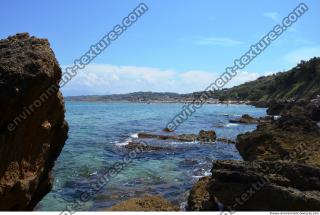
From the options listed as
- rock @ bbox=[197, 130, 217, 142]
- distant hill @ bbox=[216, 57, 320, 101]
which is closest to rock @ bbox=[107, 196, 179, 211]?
rock @ bbox=[197, 130, 217, 142]

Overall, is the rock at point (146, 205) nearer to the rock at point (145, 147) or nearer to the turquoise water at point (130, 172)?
the turquoise water at point (130, 172)

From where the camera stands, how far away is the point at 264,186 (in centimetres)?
1088

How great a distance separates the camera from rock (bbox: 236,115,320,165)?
16.8 metres

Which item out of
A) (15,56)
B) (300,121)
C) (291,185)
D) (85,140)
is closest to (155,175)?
(300,121)

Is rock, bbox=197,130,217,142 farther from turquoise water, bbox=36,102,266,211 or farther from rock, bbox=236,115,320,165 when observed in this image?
rock, bbox=236,115,320,165

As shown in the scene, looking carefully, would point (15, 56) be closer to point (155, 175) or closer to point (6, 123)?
point (6, 123)

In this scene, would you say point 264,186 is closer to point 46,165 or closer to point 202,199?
point 202,199

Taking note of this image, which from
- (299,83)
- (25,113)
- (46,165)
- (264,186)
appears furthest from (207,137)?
(299,83)

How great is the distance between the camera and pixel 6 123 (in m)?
8.48

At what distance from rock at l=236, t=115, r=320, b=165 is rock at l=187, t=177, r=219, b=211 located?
14.5 feet

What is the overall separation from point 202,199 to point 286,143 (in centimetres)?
702

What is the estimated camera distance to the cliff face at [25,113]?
27.5ft

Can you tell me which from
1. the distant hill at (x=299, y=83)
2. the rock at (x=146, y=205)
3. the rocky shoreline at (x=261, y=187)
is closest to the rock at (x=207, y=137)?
the rocky shoreline at (x=261, y=187)

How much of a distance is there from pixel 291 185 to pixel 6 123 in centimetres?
762
